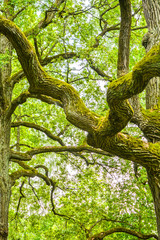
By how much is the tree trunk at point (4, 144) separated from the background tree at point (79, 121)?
0.03 meters

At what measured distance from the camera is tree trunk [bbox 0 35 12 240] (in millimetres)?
7568

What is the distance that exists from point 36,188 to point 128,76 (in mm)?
10746

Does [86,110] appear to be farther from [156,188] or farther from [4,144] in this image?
[4,144]

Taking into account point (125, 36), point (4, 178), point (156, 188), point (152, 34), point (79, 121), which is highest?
point (152, 34)

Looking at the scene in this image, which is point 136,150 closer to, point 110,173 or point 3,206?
→ point 3,206

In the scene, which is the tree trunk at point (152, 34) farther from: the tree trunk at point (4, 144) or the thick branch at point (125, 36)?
the tree trunk at point (4, 144)

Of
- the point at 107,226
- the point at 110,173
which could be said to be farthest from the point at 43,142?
the point at 107,226

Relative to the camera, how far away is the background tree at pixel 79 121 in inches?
180

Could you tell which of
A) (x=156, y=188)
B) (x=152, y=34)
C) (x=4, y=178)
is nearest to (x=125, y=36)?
(x=152, y=34)

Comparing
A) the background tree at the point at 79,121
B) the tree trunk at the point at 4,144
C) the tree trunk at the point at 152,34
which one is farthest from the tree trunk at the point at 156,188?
the tree trunk at the point at 4,144

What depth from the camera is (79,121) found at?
4559 millimetres

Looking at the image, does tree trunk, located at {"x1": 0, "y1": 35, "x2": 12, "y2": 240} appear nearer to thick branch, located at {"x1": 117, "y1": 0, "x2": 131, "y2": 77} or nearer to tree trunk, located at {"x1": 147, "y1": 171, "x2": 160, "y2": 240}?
thick branch, located at {"x1": 117, "y1": 0, "x2": 131, "y2": 77}

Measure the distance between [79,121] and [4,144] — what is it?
4.87 metres

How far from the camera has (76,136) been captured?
11.6m
